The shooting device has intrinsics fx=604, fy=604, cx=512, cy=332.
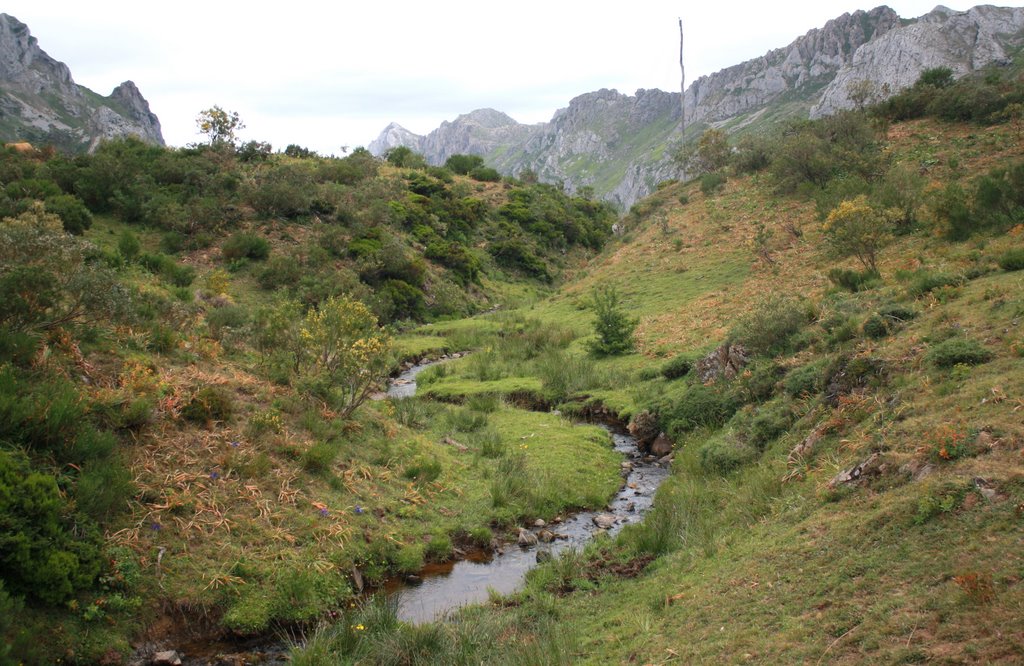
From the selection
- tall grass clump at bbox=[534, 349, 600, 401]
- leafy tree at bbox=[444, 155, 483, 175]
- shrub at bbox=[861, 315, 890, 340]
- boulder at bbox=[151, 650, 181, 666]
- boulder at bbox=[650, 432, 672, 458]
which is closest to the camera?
boulder at bbox=[151, 650, 181, 666]

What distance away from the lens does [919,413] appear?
28.0 ft

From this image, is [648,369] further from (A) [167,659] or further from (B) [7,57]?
(B) [7,57]

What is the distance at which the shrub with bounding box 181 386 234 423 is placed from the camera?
11.1 m

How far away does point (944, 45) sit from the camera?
118 meters

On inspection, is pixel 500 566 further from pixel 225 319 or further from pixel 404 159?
pixel 404 159

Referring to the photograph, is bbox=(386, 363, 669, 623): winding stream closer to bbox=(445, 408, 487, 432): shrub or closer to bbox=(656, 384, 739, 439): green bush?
bbox=(656, 384, 739, 439): green bush

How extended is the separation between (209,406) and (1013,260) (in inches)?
658

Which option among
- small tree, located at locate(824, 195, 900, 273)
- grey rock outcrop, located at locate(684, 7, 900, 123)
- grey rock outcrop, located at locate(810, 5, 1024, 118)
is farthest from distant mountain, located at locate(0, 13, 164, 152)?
grey rock outcrop, located at locate(684, 7, 900, 123)

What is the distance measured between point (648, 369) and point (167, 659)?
623 inches

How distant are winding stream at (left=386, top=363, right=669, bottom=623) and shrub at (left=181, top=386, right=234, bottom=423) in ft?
15.2

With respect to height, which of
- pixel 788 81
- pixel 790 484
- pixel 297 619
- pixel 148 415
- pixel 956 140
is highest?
pixel 788 81

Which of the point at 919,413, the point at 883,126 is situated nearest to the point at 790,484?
the point at 919,413

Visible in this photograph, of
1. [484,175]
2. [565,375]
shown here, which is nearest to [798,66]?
[484,175]

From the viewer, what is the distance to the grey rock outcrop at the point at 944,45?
113 m
